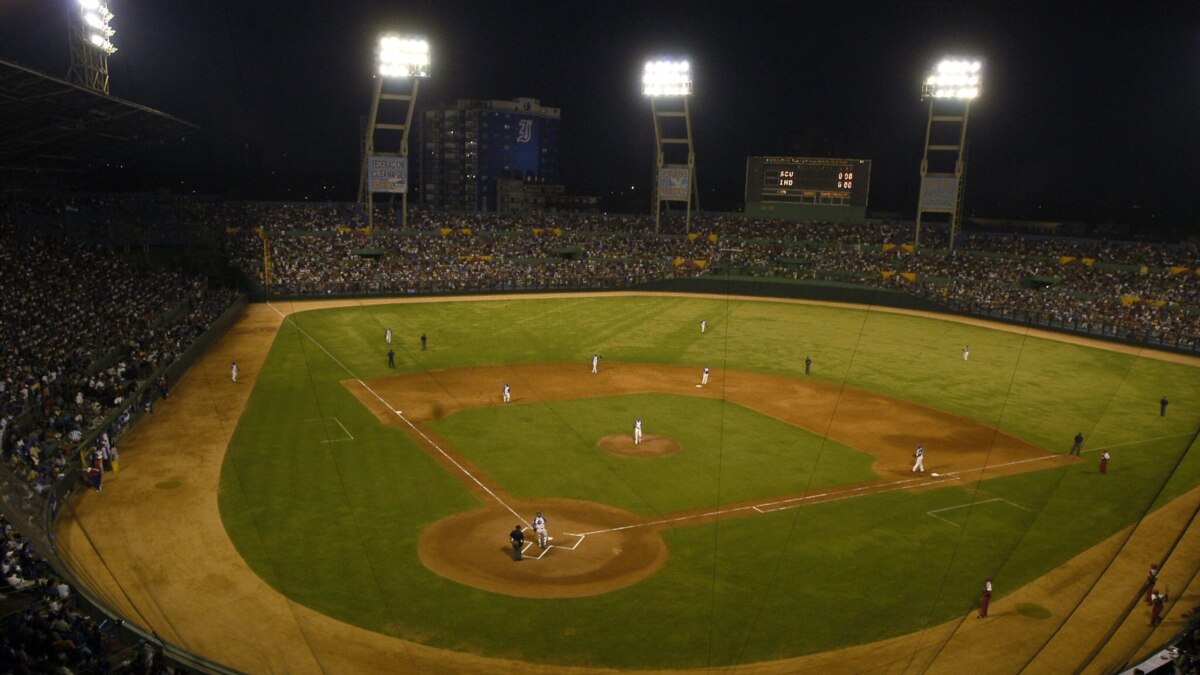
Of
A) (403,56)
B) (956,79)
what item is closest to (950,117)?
(956,79)

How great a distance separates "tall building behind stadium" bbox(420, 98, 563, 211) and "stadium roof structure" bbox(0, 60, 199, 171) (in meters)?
106

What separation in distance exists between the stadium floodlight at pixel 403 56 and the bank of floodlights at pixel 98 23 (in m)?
30.9

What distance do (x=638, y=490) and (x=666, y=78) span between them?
56506mm

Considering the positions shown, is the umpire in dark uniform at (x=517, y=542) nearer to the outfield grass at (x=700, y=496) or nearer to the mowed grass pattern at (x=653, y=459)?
the outfield grass at (x=700, y=496)

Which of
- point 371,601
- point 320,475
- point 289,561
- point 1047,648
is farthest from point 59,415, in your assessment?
point 1047,648

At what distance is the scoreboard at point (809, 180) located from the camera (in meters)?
79.2

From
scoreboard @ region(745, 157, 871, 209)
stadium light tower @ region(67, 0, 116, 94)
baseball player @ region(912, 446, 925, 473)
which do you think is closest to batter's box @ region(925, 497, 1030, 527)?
baseball player @ region(912, 446, 925, 473)

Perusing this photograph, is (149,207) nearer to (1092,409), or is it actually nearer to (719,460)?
(719,460)

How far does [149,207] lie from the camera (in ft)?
195

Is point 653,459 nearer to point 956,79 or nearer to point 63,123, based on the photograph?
point 63,123

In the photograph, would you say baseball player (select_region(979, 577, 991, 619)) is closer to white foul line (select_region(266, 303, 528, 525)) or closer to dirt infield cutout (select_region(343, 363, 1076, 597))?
dirt infield cutout (select_region(343, 363, 1076, 597))

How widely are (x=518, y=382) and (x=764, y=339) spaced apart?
19.4 metres

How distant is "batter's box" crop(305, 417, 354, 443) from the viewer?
29017 mm

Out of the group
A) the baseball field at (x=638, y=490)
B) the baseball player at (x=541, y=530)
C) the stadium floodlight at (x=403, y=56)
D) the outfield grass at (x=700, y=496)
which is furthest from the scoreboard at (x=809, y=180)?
the baseball player at (x=541, y=530)
